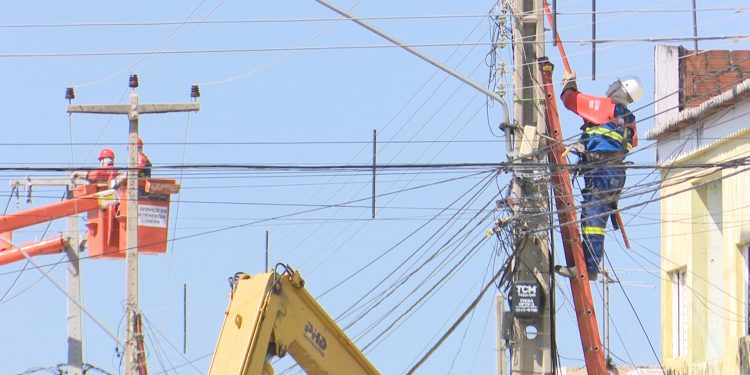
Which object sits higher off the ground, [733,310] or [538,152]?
[538,152]

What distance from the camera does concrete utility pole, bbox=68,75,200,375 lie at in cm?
2941

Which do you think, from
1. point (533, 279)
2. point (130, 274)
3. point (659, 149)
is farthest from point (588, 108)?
point (130, 274)

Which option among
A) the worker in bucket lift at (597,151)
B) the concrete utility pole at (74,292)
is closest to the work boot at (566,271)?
the worker in bucket lift at (597,151)

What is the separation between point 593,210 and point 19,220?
12.0 m

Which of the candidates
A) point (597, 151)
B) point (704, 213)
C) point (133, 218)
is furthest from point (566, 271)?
point (133, 218)

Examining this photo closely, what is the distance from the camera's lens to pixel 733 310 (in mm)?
24594

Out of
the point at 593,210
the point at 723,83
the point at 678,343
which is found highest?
the point at 723,83

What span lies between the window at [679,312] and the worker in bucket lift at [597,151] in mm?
4140

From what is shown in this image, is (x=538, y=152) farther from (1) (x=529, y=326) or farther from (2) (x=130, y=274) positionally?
(2) (x=130, y=274)

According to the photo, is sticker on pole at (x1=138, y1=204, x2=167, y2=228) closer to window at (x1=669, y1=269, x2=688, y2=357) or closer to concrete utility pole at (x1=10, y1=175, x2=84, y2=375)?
concrete utility pole at (x1=10, y1=175, x2=84, y2=375)

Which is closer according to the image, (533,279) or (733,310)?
(533,279)

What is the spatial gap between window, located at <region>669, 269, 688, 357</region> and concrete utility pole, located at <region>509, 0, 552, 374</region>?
5.30m

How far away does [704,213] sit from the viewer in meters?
25.9

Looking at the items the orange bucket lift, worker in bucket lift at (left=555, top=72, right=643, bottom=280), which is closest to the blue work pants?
worker in bucket lift at (left=555, top=72, right=643, bottom=280)
